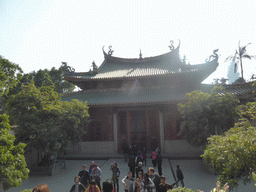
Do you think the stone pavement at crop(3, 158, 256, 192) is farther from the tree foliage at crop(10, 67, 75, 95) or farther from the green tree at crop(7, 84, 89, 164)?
the tree foliage at crop(10, 67, 75, 95)

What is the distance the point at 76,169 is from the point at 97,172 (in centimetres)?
498

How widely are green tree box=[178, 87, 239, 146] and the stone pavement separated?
62.8 inches

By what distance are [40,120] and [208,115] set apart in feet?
27.5

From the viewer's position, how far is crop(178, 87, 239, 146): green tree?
28.3 feet

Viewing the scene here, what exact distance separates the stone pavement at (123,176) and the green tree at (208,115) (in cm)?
160

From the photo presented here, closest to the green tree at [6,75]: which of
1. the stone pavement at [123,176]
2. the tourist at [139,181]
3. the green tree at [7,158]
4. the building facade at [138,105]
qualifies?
the green tree at [7,158]

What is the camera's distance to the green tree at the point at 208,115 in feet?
28.3

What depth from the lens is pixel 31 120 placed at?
26.5 ft

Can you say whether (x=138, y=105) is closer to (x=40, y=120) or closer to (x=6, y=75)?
(x=40, y=120)

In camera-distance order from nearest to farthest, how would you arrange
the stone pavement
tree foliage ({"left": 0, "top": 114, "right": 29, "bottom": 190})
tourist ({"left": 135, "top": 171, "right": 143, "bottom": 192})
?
tourist ({"left": 135, "top": 171, "right": 143, "bottom": 192}) → tree foliage ({"left": 0, "top": 114, "right": 29, "bottom": 190}) → the stone pavement

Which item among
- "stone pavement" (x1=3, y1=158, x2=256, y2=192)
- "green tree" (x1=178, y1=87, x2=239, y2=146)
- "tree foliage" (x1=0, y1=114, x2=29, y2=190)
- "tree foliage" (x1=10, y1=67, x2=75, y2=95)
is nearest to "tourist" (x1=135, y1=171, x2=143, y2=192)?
"stone pavement" (x1=3, y1=158, x2=256, y2=192)

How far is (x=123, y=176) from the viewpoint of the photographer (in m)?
8.77

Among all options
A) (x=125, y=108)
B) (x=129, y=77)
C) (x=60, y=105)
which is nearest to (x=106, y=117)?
(x=125, y=108)

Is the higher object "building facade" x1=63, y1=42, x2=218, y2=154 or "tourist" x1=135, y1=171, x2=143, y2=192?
"building facade" x1=63, y1=42, x2=218, y2=154
